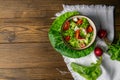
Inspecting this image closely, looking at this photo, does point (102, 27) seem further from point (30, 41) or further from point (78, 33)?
point (30, 41)

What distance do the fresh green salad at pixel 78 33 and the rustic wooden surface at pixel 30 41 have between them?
3.9 inches

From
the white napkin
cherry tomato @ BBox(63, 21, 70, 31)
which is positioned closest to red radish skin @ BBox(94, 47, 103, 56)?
the white napkin

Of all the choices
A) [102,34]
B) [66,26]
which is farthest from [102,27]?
[66,26]

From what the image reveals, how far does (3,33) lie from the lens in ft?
4.20

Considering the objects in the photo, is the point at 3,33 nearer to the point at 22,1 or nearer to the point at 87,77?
the point at 22,1

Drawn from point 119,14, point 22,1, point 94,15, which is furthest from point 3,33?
point 119,14

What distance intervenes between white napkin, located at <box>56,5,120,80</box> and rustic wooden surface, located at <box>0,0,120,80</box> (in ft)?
0.08

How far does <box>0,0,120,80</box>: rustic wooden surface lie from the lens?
1.27 meters

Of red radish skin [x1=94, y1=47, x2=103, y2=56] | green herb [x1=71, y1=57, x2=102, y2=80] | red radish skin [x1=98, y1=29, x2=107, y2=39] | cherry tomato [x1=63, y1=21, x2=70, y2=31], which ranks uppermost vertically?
cherry tomato [x1=63, y1=21, x2=70, y2=31]

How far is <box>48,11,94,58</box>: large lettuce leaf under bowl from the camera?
3.98 ft

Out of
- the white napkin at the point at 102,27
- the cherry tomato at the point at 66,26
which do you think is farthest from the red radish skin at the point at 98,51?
the cherry tomato at the point at 66,26

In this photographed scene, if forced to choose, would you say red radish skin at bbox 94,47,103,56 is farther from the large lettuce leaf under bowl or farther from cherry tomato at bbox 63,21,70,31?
cherry tomato at bbox 63,21,70,31

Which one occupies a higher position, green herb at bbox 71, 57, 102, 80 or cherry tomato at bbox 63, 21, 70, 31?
cherry tomato at bbox 63, 21, 70, 31

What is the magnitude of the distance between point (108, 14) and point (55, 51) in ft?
0.85
